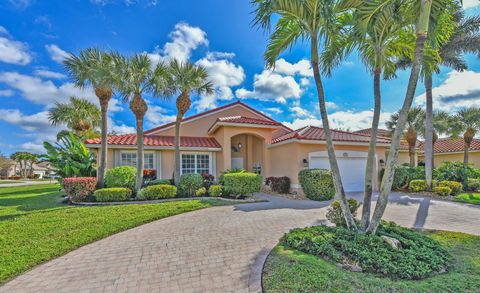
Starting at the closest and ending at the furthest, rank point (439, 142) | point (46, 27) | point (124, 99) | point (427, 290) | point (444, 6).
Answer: point (427, 290) < point (444, 6) < point (46, 27) < point (124, 99) < point (439, 142)

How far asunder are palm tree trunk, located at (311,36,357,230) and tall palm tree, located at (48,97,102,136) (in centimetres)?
2390

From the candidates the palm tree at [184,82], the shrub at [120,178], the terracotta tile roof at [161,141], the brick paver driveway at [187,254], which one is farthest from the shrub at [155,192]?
the terracotta tile roof at [161,141]

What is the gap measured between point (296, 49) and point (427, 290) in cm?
695

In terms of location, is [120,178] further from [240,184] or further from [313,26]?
[313,26]

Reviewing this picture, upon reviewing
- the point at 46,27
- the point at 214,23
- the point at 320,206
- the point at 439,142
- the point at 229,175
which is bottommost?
the point at 320,206

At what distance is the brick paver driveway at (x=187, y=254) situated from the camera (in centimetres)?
403

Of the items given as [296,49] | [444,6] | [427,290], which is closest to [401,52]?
[444,6]

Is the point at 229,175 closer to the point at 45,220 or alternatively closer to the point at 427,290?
the point at 45,220

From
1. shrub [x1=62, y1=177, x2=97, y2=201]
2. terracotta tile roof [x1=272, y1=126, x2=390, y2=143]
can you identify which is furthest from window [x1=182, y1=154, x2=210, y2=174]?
shrub [x1=62, y1=177, x2=97, y2=201]

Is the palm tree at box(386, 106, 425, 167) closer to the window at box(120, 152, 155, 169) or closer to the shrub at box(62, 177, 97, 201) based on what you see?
the window at box(120, 152, 155, 169)

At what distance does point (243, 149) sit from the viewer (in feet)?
65.3

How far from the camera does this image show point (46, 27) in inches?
427

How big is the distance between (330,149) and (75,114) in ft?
81.1

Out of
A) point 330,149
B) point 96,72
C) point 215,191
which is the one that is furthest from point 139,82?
point 330,149
